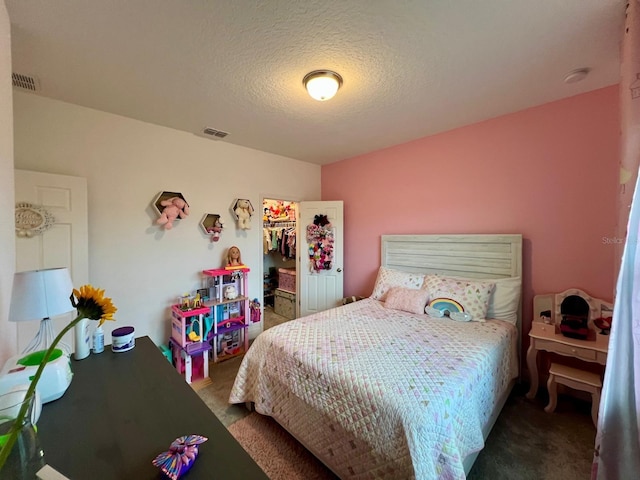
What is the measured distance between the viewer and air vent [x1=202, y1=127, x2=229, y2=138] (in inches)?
108

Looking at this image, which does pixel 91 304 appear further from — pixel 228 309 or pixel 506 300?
pixel 506 300

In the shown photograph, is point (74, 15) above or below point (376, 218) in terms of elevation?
above

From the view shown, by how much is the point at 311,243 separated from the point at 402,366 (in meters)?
2.51

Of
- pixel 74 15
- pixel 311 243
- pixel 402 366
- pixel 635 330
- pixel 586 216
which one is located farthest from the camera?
pixel 311 243

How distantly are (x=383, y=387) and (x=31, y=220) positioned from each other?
2.81 meters

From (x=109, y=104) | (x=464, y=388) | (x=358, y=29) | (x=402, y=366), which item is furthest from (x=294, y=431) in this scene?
(x=109, y=104)

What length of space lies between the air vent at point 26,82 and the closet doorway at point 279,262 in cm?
271

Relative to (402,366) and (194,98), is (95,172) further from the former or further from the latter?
(402,366)

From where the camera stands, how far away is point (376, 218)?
11.6ft

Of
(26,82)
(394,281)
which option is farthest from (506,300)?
(26,82)

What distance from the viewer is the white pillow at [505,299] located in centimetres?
229

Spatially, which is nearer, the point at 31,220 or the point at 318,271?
the point at 31,220

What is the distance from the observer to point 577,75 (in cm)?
180

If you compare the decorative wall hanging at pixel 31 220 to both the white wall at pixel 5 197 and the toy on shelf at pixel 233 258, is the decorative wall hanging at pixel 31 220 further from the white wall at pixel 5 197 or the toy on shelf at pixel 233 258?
the toy on shelf at pixel 233 258
